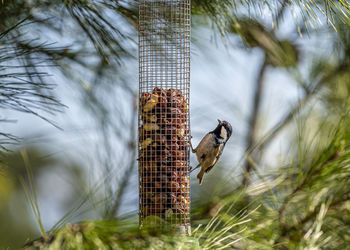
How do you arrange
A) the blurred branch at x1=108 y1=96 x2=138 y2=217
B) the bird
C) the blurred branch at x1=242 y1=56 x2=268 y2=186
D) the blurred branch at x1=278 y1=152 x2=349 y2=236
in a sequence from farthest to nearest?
1. the blurred branch at x1=242 y1=56 x2=268 y2=186
2. the blurred branch at x1=108 y1=96 x2=138 y2=217
3. the bird
4. the blurred branch at x1=278 y1=152 x2=349 y2=236

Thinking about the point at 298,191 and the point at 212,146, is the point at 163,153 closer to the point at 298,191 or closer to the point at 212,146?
the point at 212,146

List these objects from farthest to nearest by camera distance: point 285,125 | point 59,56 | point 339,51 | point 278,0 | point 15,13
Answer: point 285,125, point 339,51, point 59,56, point 15,13, point 278,0

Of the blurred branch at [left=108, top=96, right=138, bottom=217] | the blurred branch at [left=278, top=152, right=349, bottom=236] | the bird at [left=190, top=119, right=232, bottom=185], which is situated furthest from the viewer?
the blurred branch at [left=108, top=96, right=138, bottom=217]

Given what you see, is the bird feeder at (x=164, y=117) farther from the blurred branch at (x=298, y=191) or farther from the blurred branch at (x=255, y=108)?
the blurred branch at (x=255, y=108)

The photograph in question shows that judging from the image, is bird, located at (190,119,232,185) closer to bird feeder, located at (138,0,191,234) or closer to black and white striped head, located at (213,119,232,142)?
black and white striped head, located at (213,119,232,142)

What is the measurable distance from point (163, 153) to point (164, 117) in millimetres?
124

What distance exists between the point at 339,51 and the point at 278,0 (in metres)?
0.90

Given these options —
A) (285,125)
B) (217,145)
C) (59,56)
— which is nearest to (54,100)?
(59,56)

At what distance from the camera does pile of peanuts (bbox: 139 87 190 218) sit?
5.91ft

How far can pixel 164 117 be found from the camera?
73.6 inches

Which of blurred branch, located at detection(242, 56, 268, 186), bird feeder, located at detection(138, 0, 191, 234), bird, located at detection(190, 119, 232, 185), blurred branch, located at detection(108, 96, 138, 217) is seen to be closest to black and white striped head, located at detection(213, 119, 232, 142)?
bird, located at detection(190, 119, 232, 185)

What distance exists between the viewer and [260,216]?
6.12 feet

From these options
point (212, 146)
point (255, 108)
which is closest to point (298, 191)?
point (212, 146)

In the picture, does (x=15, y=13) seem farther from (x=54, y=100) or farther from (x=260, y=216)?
(x=260, y=216)
